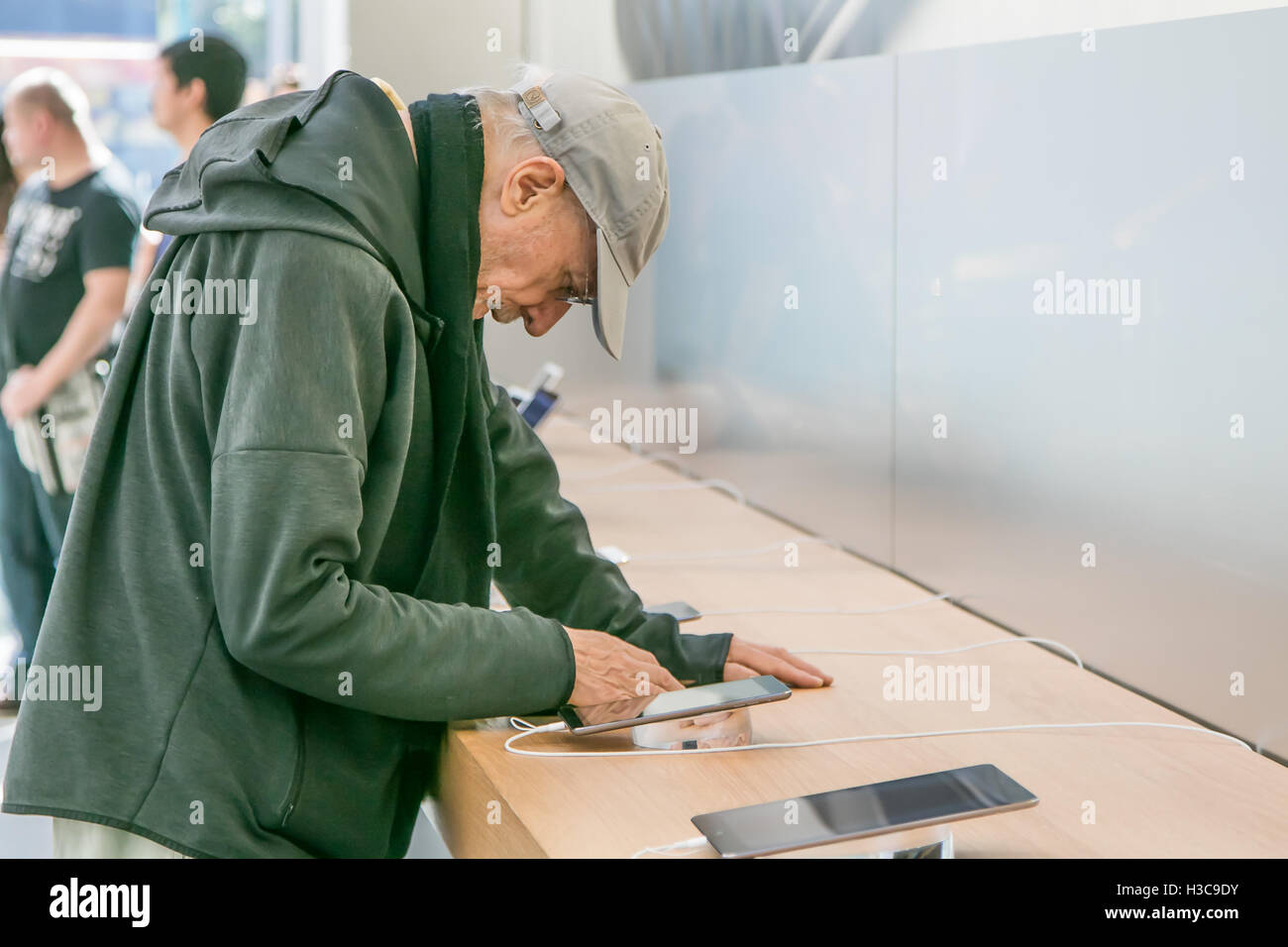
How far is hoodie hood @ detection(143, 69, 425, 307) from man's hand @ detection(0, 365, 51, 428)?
180cm

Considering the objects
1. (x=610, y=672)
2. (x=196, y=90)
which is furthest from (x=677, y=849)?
(x=196, y=90)

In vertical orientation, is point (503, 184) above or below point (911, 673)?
above

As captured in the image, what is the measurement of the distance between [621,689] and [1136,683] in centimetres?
58

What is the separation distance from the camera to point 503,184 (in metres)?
1.05


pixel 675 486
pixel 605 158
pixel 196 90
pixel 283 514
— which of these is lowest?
pixel 675 486

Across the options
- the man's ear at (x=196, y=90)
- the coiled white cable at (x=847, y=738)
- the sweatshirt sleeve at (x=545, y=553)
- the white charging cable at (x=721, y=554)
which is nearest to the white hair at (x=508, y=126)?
the sweatshirt sleeve at (x=545, y=553)

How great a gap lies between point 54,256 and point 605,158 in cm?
197

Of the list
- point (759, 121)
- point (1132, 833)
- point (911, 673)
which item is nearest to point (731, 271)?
point (759, 121)

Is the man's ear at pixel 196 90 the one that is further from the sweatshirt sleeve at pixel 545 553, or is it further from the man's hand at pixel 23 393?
the sweatshirt sleeve at pixel 545 553

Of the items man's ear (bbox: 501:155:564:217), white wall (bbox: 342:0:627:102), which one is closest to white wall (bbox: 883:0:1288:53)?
man's ear (bbox: 501:155:564:217)

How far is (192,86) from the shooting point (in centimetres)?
275

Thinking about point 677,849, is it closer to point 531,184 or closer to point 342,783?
point 342,783

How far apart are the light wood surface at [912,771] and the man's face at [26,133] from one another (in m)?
1.93
